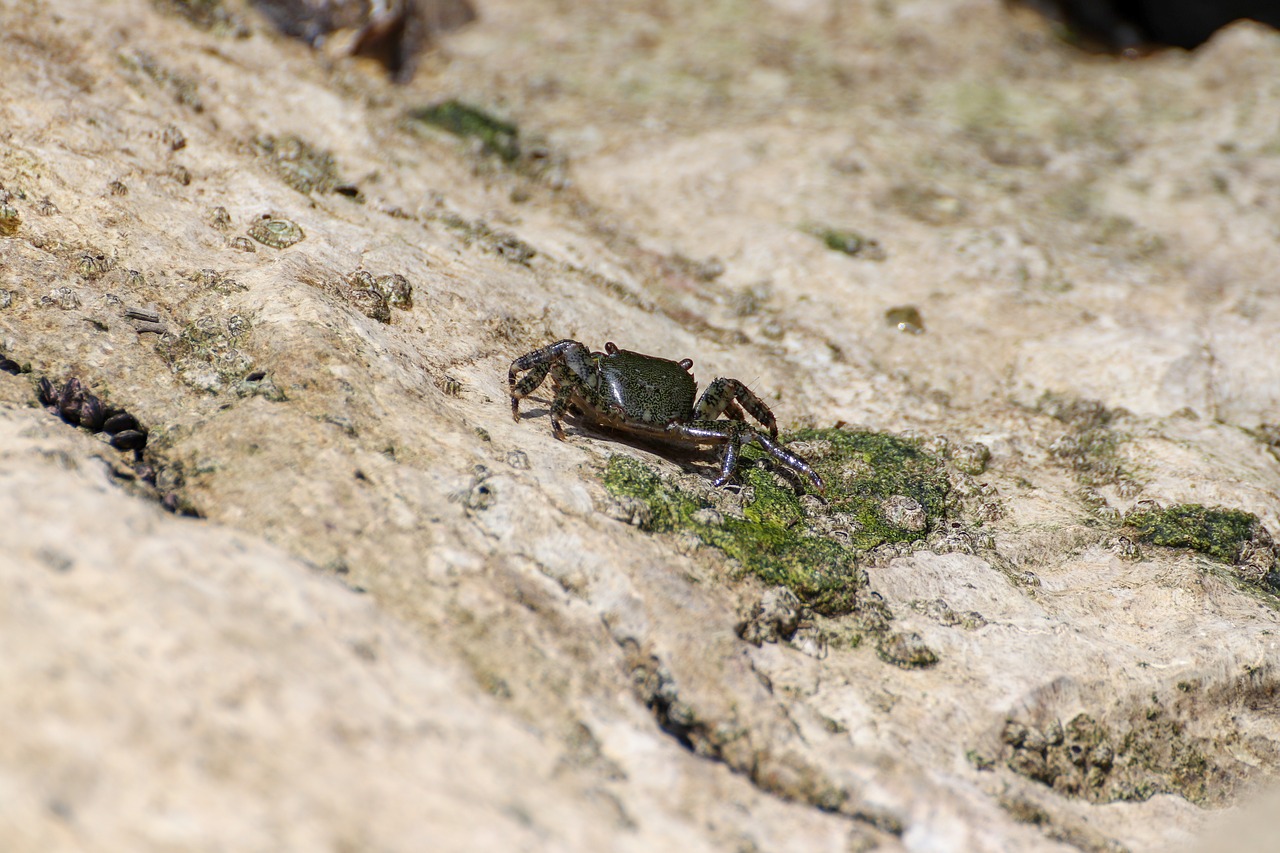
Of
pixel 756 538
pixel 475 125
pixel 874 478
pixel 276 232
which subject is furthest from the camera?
pixel 475 125

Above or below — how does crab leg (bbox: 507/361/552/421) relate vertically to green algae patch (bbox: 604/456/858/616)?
above

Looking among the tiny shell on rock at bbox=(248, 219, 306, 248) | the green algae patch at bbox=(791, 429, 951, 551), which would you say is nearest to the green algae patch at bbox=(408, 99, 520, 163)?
the tiny shell on rock at bbox=(248, 219, 306, 248)

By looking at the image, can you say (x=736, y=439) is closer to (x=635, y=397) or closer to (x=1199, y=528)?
(x=635, y=397)

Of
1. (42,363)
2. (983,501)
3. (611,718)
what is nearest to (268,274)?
(42,363)

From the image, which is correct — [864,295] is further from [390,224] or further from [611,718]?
[611,718]

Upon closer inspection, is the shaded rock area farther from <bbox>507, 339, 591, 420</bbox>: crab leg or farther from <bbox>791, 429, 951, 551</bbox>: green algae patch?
<bbox>507, 339, 591, 420</bbox>: crab leg

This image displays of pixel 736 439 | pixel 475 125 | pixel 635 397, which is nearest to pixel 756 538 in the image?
pixel 736 439
